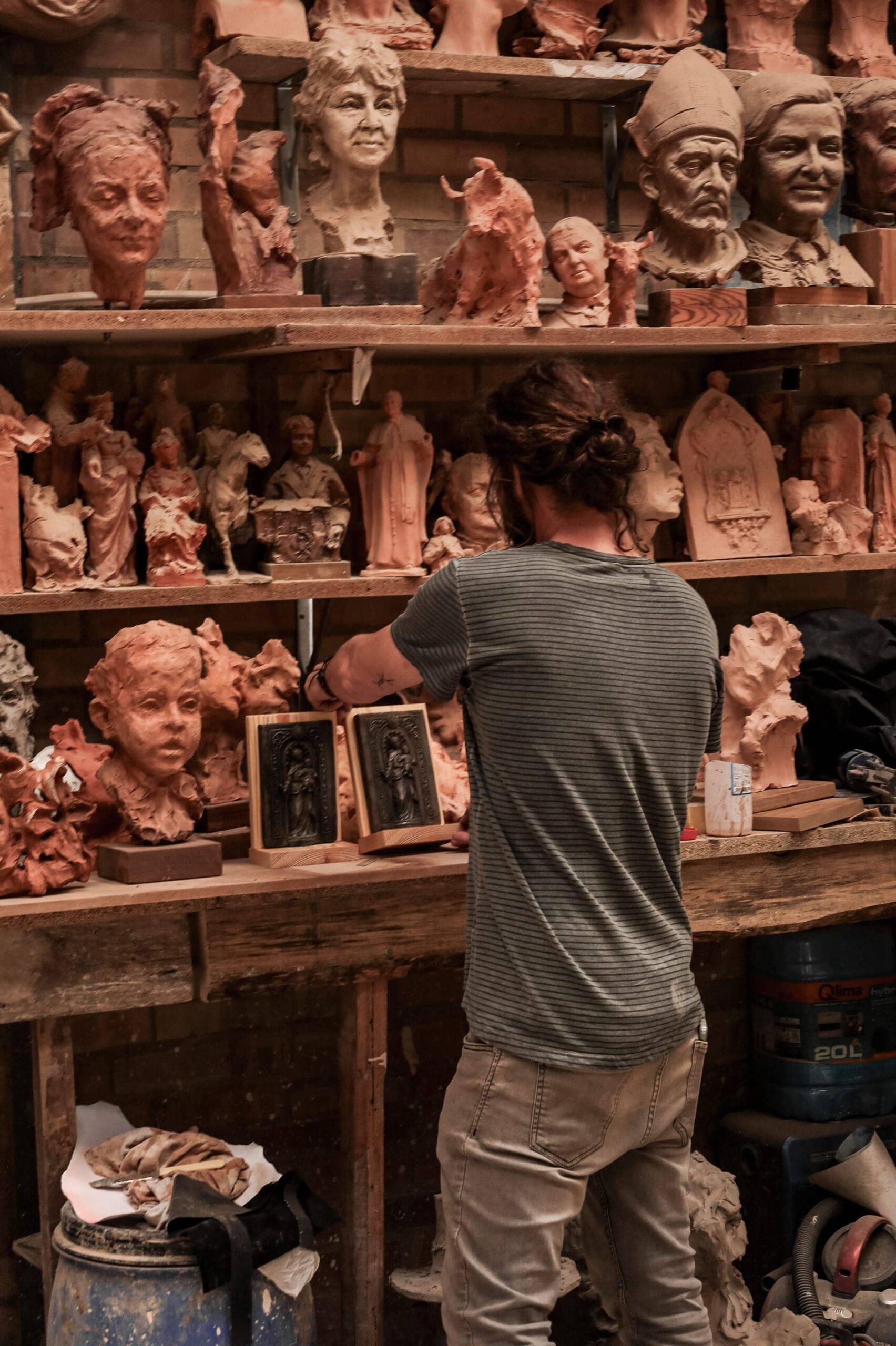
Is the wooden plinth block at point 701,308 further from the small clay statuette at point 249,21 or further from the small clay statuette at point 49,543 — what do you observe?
the small clay statuette at point 49,543

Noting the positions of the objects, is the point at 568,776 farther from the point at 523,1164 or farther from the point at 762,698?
the point at 762,698

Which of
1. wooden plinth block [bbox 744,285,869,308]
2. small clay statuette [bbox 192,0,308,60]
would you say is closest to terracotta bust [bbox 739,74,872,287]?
wooden plinth block [bbox 744,285,869,308]

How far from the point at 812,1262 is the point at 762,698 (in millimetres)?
1324

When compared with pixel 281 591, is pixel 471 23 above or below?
above

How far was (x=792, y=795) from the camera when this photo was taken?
12.3 ft

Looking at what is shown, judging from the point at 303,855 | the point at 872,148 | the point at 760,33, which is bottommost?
the point at 303,855

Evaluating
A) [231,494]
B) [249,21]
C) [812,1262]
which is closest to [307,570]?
[231,494]

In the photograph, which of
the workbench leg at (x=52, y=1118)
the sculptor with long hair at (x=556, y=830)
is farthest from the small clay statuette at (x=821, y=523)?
the workbench leg at (x=52, y=1118)

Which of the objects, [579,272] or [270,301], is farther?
[579,272]

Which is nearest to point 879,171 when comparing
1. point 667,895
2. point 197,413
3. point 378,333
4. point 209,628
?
point 378,333

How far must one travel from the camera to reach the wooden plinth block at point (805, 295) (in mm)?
3906

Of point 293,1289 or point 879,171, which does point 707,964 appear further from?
point 879,171

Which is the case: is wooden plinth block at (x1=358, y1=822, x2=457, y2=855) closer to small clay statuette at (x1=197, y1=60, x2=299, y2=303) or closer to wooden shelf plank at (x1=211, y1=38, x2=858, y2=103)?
small clay statuette at (x1=197, y1=60, x2=299, y2=303)

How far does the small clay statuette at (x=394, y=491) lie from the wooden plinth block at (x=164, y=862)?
33.0 inches
